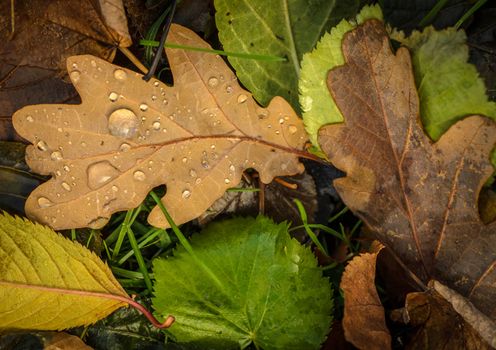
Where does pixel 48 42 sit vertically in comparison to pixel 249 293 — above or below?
above

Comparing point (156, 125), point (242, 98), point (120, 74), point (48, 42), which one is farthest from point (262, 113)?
point (48, 42)

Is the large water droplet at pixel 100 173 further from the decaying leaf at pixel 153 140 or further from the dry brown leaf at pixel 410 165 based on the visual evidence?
the dry brown leaf at pixel 410 165

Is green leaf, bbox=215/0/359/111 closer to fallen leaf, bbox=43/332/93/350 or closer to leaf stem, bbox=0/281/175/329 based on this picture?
leaf stem, bbox=0/281/175/329

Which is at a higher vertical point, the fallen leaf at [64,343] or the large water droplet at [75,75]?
the large water droplet at [75,75]

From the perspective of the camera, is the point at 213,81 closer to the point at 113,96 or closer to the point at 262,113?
the point at 262,113

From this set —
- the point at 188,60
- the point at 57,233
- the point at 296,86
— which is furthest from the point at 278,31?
the point at 57,233

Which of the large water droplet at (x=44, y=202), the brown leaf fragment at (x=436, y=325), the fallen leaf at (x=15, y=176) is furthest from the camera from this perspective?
the fallen leaf at (x=15, y=176)

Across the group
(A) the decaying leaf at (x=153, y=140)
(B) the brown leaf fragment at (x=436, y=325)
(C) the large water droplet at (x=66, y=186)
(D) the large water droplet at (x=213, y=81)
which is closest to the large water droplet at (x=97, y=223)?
(A) the decaying leaf at (x=153, y=140)
